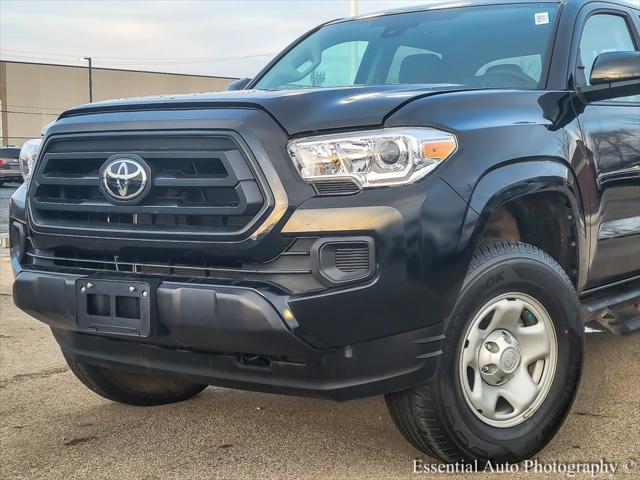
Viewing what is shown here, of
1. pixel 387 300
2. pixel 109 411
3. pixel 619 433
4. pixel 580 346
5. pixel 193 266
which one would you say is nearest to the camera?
pixel 387 300

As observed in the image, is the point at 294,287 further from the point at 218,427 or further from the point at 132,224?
the point at 218,427

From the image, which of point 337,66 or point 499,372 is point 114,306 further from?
point 337,66

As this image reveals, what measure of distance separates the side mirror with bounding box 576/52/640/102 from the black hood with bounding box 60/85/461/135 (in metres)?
0.99

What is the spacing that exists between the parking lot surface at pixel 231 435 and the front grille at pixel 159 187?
3.13ft

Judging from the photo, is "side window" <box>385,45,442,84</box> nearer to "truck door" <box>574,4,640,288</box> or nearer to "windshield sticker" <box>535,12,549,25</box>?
"windshield sticker" <box>535,12,549,25</box>

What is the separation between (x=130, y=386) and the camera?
3.96 meters

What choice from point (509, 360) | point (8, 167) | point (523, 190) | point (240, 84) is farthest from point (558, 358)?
point (8, 167)

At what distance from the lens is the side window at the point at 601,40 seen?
4031mm

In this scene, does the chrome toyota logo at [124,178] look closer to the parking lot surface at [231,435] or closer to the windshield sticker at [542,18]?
the parking lot surface at [231,435]

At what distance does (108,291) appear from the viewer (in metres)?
2.97

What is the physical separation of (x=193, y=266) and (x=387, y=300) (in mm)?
706

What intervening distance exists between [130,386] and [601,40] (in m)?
3.01

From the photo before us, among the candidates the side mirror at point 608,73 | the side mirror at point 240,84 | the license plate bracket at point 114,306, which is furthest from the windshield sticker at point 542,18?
the license plate bracket at point 114,306

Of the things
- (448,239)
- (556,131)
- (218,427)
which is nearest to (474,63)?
(556,131)
